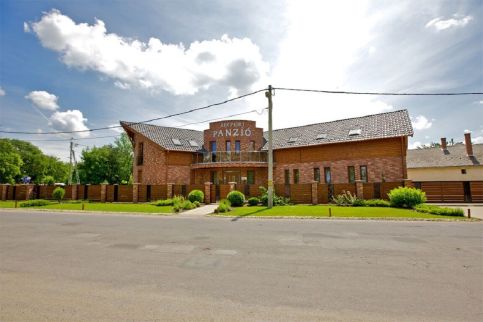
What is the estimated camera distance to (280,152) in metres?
28.1

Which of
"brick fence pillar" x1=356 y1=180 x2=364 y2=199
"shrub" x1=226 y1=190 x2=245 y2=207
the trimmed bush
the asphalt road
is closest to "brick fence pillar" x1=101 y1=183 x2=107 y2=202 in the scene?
the trimmed bush

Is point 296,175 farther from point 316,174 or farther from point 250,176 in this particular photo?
point 250,176

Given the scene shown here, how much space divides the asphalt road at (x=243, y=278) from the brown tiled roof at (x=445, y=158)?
90.9ft

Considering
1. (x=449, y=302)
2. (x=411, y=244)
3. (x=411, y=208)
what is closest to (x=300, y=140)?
(x=411, y=208)

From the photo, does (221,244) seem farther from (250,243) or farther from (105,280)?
(105,280)

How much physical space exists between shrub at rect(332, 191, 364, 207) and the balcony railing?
31.4 feet

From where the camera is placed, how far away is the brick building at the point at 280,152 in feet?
75.6

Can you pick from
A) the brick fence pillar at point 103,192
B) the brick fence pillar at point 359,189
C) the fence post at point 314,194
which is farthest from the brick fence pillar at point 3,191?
the brick fence pillar at point 359,189

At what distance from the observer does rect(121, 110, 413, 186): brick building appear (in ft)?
75.6

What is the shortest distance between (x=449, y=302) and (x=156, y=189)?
2352 centimetres

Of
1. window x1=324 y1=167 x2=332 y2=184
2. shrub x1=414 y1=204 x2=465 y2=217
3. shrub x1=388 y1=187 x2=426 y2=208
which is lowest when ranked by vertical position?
shrub x1=414 y1=204 x2=465 y2=217

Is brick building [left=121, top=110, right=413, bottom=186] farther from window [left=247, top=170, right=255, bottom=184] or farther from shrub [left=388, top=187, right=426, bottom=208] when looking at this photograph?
shrub [left=388, top=187, right=426, bottom=208]

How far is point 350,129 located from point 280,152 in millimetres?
7139

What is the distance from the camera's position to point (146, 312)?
3.53 metres
